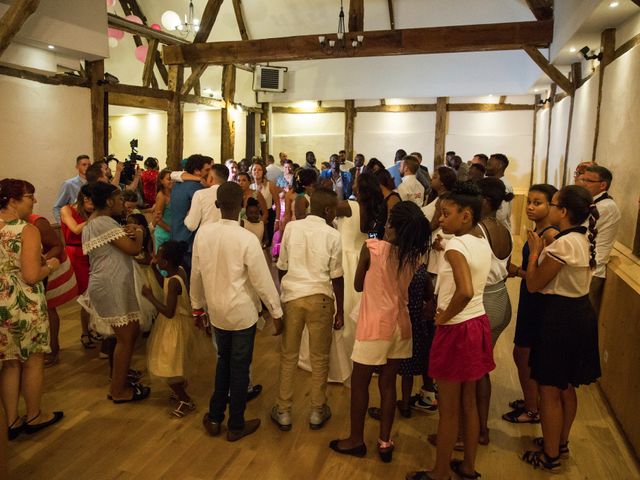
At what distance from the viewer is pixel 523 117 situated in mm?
11430

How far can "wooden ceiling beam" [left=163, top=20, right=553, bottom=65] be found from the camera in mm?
7117

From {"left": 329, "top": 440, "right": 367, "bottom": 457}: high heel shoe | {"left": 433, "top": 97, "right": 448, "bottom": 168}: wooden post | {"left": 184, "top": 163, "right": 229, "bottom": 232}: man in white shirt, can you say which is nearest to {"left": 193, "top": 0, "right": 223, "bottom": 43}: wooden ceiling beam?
{"left": 433, "top": 97, "right": 448, "bottom": 168}: wooden post

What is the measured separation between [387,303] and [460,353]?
439mm

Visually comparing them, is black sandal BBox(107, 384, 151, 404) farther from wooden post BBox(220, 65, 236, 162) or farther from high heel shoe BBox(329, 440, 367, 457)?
wooden post BBox(220, 65, 236, 162)

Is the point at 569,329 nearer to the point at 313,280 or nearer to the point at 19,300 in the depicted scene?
the point at 313,280

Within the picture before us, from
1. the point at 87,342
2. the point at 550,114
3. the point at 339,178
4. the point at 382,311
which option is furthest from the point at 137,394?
the point at 550,114

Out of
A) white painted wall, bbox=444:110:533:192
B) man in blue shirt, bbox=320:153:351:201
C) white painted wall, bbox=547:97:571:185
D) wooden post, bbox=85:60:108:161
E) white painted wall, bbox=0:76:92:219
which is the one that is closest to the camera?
white painted wall, bbox=0:76:92:219

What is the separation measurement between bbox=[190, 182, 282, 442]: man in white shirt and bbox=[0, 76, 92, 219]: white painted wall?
4432 mm

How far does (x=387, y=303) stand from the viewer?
2.46m

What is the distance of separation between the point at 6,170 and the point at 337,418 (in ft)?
16.5

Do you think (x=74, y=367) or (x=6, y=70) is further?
(x=6, y=70)

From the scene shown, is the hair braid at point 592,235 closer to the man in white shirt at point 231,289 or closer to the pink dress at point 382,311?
the pink dress at point 382,311

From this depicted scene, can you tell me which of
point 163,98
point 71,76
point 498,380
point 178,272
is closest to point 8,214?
point 178,272

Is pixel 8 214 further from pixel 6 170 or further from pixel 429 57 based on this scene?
pixel 429 57
